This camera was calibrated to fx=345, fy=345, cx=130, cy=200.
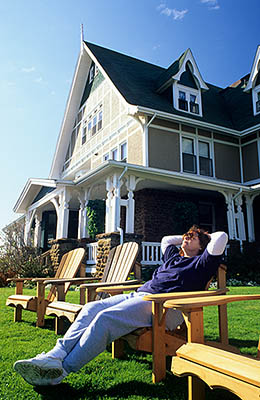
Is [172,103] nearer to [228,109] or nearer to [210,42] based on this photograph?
[210,42]

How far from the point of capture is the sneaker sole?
2.11 meters

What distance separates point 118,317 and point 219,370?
0.96 m

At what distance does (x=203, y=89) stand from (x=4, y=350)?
13.7 meters

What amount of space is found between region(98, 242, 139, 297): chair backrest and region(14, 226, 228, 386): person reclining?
3.09ft

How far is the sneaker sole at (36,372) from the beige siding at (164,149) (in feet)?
33.1

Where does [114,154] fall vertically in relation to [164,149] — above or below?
above

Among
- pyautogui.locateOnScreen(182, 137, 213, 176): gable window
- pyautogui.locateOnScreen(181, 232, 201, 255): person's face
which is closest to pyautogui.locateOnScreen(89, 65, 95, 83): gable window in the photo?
pyautogui.locateOnScreen(182, 137, 213, 176): gable window

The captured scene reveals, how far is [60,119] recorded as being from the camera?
724 inches

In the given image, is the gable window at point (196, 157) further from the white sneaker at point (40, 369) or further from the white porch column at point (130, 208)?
the white sneaker at point (40, 369)

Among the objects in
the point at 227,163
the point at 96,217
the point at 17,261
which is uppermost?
the point at 227,163

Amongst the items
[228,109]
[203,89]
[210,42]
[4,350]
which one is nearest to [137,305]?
[4,350]

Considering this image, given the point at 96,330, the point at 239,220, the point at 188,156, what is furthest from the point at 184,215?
A: the point at 96,330

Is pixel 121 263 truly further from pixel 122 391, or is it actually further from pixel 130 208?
pixel 130 208

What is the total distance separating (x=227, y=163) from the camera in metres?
13.8
